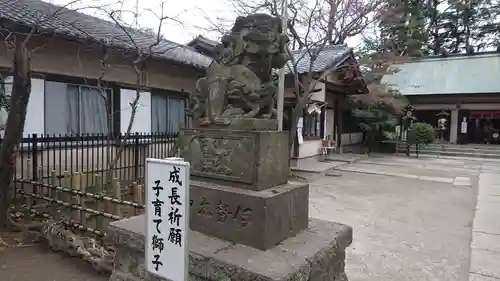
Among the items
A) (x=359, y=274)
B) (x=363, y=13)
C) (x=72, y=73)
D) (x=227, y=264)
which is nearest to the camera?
(x=227, y=264)

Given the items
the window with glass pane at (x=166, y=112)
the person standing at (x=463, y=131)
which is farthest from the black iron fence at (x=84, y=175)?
the person standing at (x=463, y=131)

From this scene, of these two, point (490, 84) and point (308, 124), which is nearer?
point (308, 124)

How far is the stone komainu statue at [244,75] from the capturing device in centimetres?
293

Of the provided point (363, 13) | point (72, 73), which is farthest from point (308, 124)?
point (72, 73)

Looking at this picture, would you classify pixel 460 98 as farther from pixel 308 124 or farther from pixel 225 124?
pixel 225 124

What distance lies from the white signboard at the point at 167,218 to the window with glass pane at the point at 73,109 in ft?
18.8

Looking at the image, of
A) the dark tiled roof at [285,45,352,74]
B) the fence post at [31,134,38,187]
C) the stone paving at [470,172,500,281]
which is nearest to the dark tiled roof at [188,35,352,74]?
the dark tiled roof at [285,45,352,74]

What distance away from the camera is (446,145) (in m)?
21.0

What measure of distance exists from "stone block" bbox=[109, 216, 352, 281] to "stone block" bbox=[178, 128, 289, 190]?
50 cm

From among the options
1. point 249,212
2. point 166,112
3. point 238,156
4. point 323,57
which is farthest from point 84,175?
point 323,57

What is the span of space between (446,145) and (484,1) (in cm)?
1655

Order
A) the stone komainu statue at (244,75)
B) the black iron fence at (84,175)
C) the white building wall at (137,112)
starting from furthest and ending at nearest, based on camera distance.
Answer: the white building wall at (137,112), the black iron fence at (84,175), the stone komainu statue at (244,75)

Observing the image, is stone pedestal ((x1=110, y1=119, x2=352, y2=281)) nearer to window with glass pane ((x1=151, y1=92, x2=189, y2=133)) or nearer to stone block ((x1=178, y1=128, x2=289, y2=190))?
stone block ((x1=178, y1=128, x2=289, y2=190))

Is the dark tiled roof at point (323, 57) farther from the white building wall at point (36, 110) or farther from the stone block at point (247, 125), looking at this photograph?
the stone block at point (247, 125)
